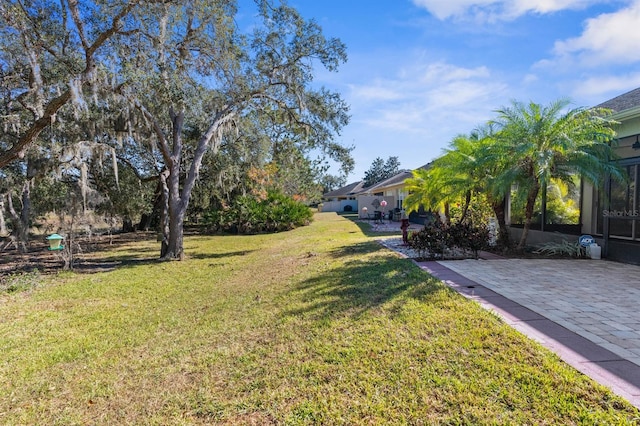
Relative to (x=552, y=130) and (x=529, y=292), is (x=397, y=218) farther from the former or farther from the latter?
(x=529, y=292)

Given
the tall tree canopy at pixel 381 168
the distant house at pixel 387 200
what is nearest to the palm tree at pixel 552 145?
the distant house at pixel 387 200

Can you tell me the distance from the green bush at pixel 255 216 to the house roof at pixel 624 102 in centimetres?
1481

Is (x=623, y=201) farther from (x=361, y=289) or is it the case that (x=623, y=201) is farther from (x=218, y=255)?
(x=218, y=255)

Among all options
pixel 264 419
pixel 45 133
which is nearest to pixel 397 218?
pixel 45 133

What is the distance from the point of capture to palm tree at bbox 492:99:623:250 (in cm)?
745

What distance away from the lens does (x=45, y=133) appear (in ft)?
36.8

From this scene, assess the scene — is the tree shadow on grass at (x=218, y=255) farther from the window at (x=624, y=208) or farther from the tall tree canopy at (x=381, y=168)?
the tall tree canopy at (x=381, y=168)

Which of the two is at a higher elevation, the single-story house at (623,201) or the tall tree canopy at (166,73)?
the tall tree canopy at (166,73)

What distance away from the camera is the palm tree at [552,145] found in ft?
24.4

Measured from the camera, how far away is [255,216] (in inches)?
746

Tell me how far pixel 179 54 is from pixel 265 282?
6.84 metres

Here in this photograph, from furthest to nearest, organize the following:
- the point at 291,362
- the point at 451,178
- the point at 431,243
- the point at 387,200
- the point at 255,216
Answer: the point at 387,200 → the point at 255,216 → the point at 451,178 → the point at 431,243 → the point at 291,362

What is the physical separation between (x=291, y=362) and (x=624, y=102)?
10.5 meters

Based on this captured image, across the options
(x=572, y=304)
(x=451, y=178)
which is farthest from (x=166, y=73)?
(x=572, y=304)
